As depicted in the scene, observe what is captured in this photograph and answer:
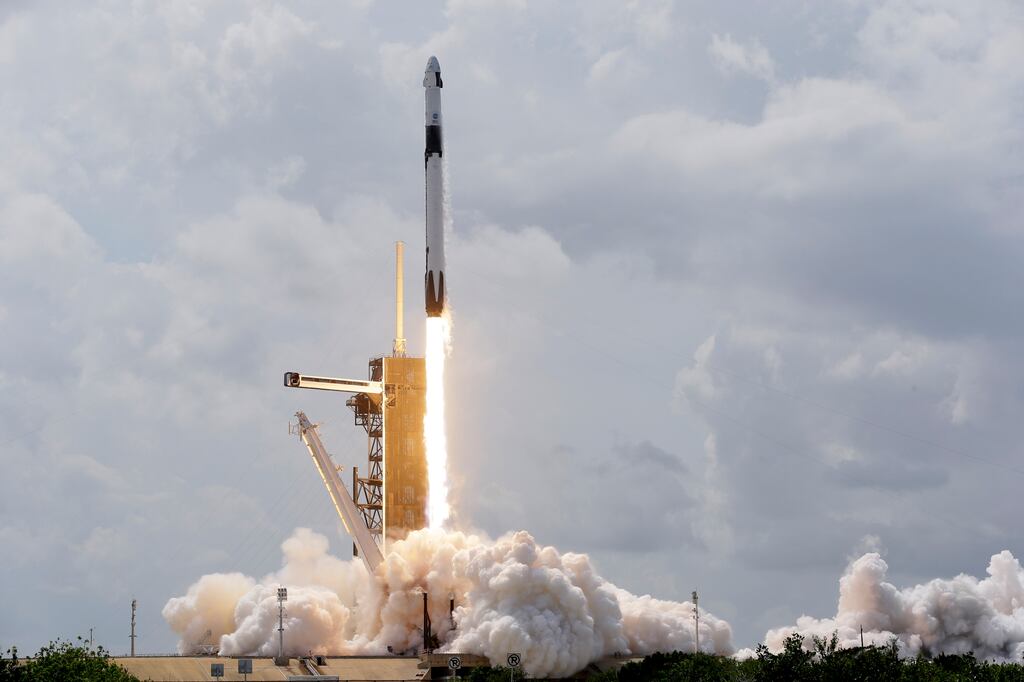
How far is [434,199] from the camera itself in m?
116

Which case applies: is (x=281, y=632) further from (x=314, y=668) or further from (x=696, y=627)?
(x=696, y=627)

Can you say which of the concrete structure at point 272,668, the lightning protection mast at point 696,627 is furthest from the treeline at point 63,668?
the lightning protection mast at point 696,627

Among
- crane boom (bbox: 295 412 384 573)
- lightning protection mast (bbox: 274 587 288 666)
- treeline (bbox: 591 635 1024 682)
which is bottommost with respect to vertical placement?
treeline (bbox: 591 635 1024 682)

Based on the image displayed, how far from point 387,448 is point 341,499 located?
5.49 meters

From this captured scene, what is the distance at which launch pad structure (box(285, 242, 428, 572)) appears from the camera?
12756 cm

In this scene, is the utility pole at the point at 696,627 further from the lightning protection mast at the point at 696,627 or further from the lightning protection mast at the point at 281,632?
the lightning protection mast at the point at 281,632

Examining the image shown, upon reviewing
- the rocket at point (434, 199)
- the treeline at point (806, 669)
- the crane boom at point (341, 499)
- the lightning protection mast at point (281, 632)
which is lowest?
the treeline at point (806, 669)

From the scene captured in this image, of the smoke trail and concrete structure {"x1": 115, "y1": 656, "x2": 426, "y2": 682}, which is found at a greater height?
the smoke trail

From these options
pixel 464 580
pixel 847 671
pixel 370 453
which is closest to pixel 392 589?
pixel 464 580

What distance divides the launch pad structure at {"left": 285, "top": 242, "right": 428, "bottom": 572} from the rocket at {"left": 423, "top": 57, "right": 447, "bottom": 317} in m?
15.1

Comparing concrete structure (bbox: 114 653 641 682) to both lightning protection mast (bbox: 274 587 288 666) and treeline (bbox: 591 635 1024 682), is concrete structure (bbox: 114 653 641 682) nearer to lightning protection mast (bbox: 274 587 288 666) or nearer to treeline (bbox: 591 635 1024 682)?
lightning protection mast (bbox: 274 587 288 666)

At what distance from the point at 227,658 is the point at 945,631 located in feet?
189

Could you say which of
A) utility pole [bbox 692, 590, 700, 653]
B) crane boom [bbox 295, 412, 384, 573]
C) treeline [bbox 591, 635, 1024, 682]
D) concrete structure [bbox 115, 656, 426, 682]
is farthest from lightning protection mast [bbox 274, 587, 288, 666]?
utility pole [bbox 692, 590, 700, 653]

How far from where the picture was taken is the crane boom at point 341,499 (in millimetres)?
124375
